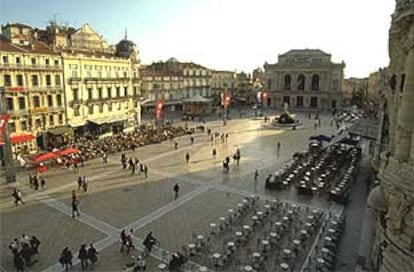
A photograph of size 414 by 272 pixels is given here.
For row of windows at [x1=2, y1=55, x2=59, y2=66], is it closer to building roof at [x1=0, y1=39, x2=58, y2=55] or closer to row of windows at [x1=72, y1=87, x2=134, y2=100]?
building roof at [x1=0, y1=39, x2=58, y2=55]

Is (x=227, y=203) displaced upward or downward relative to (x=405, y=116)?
downward

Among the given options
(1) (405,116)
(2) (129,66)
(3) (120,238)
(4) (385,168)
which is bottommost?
(3) (120,238)

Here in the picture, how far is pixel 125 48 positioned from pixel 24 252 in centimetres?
5433

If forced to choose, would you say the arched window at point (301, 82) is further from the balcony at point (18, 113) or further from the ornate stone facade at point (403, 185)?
the ornate stone facade at point (403, 185)

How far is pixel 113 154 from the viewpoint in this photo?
37688 millimetres

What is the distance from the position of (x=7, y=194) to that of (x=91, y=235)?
10293 millimetres

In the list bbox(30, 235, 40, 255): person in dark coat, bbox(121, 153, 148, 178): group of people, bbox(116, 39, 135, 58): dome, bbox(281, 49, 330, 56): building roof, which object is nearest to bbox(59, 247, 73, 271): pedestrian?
bbox(30, 235, 40, 255): person in dark coat

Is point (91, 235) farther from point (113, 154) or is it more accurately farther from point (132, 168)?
point (113, 154)

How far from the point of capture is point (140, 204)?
23297 millimetres

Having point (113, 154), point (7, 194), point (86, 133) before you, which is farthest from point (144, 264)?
point (86, 133)

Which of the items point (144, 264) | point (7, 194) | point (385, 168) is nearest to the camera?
point (385, 168)

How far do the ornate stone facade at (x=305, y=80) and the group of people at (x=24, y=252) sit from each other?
8614cm

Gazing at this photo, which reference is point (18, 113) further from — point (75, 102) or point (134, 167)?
point (134, 167)

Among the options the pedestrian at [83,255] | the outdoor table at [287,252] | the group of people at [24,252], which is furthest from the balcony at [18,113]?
the outdoor table at [287,252]
